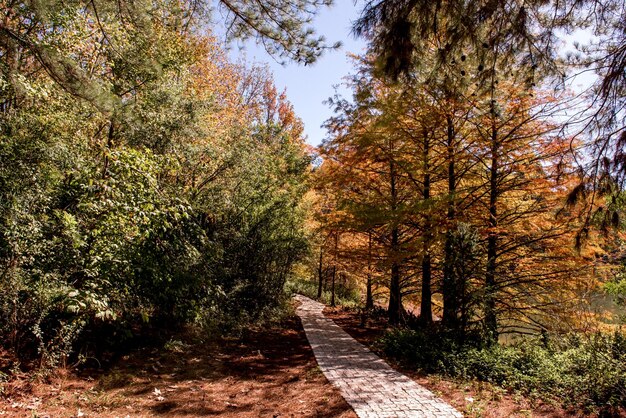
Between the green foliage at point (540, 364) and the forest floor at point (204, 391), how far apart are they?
43cm

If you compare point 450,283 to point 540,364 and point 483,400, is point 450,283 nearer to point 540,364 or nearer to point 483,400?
point 540,364

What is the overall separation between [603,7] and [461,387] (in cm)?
534

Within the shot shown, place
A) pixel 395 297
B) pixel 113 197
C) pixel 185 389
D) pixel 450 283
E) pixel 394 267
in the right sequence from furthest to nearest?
pixel 395 297 < pixel 394 267 < pixel 450 283 < pixel 185 389 < pixel 113 197

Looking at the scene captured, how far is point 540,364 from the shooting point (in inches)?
235

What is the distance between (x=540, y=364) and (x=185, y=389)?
595cm

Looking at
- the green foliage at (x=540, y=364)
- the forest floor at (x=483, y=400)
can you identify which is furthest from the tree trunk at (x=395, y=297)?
the forest floor at (x=483, y=400)

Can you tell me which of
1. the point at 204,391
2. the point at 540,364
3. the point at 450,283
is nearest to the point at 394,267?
the point at 450,283

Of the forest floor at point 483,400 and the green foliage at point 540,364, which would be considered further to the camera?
the green foliage at point 540,364

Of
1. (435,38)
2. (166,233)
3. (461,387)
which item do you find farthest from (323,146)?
(461,387)

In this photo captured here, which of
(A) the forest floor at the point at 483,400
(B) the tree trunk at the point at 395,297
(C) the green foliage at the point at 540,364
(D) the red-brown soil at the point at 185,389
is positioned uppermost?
(B) the tree trunk at the point at 395,297

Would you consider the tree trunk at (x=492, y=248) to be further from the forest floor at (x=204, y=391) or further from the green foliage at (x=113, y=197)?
the green foliage at (x=113, y=197)

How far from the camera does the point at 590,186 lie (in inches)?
178

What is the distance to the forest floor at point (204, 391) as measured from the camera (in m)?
4.35

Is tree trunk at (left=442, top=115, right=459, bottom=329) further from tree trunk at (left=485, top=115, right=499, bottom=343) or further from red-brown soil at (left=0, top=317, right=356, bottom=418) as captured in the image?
red-brown soil at (left=0, top=317, right=356, bottom=418)
